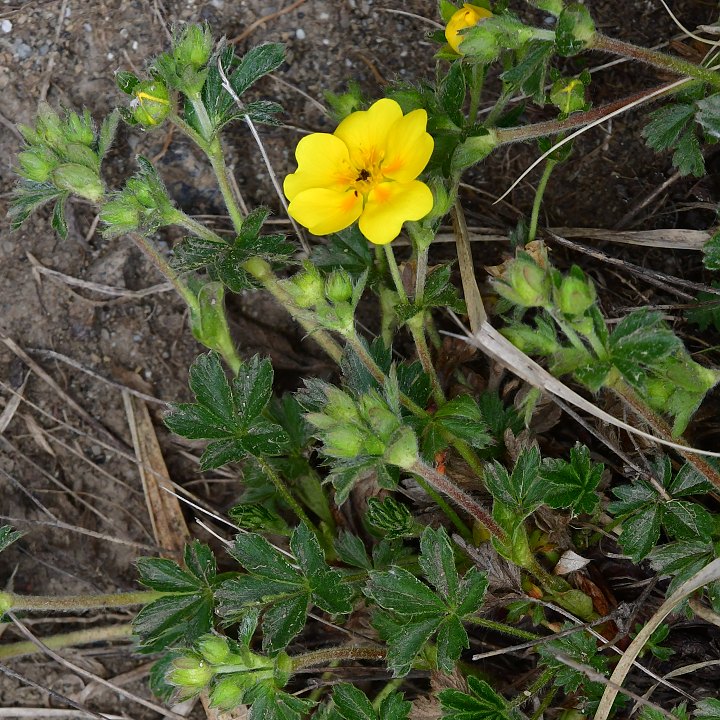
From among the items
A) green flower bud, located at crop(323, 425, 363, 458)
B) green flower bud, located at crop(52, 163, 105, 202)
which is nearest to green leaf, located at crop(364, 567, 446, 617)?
green flower bud, located at crop(323, 425, 363, 458)

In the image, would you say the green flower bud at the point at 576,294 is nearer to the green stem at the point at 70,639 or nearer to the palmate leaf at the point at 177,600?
the palmate leaf at the point at 177,600

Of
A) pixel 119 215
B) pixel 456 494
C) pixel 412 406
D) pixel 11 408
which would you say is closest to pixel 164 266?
pixel 119 215

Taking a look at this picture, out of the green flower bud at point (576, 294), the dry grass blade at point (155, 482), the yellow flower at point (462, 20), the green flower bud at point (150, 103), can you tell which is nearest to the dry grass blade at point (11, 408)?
the dry grass blade at point (155, 482)

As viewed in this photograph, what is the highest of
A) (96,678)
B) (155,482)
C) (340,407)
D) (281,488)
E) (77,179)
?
(77,179)

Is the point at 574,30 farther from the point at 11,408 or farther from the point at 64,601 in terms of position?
the point at 11,408

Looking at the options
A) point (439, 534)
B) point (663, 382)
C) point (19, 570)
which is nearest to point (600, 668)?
point (439, 534)
